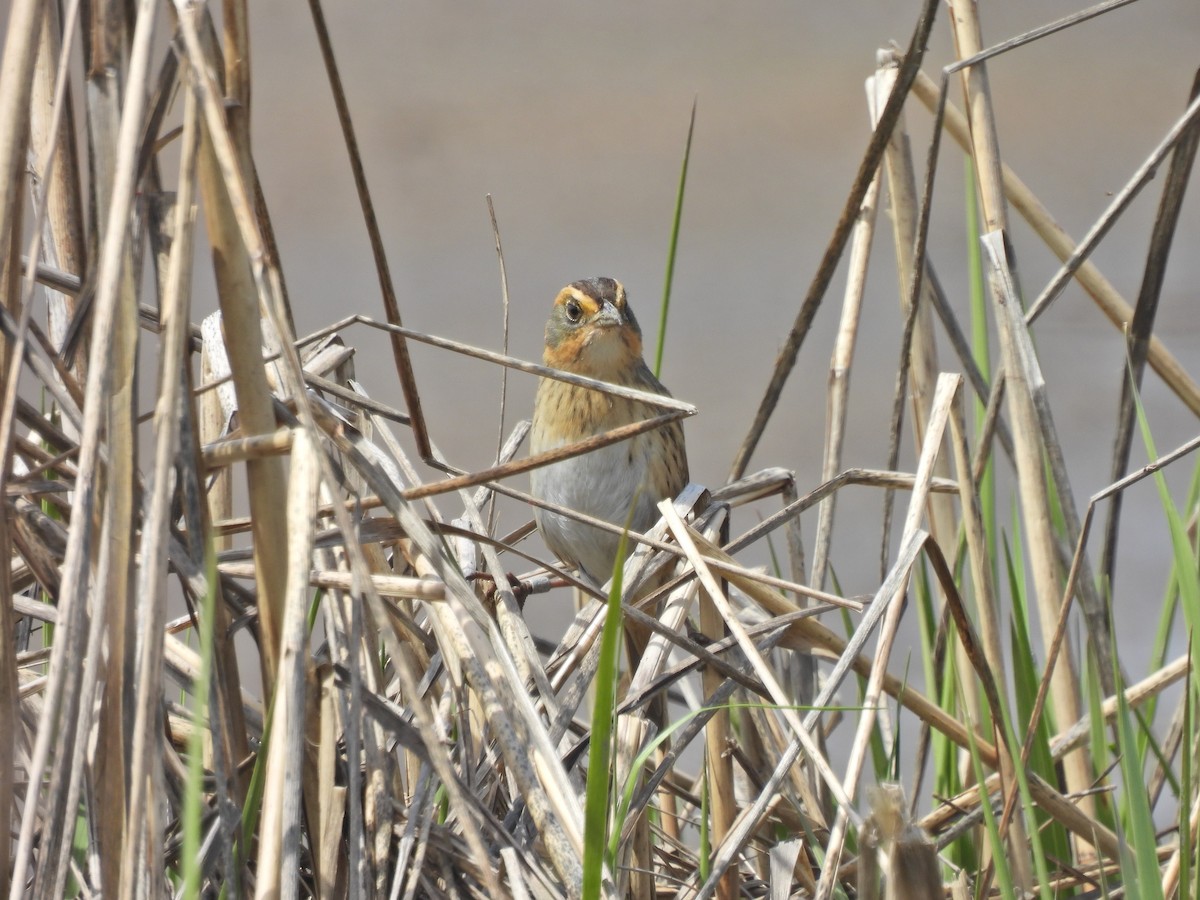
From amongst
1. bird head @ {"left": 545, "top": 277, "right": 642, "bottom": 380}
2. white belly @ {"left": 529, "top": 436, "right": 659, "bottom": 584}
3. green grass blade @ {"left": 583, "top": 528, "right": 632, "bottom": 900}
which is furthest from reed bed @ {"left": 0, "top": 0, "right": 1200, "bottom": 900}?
bird head @ {"left": 545, "top": 277, "right": 642, "bottom": 380}

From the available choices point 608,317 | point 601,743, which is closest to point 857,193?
point 601,743

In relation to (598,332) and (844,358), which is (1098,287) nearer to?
(844,358)

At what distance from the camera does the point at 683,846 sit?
2.54 meters

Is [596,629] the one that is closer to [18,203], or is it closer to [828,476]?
[828,476]

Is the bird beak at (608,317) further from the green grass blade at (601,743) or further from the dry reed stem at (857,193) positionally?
the green grass blade at (601,743)

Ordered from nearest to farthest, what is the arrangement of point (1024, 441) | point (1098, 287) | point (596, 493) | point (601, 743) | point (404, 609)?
point (601, 743), point (404, 609), point (1024, 441), point (1098, 287), point (596, 493)

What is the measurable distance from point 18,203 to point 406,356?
60 cm

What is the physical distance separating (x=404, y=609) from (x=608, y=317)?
59.4 inches

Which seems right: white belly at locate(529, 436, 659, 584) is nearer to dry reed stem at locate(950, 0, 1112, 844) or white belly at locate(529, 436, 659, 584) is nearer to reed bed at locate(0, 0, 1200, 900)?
reed bed at locate(0, 0, 1200, 900)

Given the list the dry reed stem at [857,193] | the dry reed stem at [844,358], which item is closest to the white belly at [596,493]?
the dry reed stem at [844,358]

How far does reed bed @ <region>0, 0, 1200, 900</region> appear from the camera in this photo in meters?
1.42

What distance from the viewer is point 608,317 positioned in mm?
3508

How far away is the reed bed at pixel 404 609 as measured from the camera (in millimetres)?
1423

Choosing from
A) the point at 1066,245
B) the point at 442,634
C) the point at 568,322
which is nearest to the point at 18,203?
the point at 442,634
